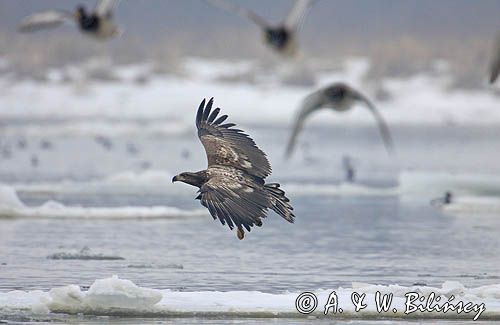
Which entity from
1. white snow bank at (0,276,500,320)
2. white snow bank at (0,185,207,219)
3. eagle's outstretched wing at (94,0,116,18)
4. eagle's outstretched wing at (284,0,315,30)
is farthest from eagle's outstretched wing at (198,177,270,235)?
white snow bank at (0,185,207,219)

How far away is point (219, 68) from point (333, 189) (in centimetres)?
3608

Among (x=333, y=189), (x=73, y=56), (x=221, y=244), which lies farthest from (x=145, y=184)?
(x=73, y=56)

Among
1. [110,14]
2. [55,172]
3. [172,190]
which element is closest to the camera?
[110,14]

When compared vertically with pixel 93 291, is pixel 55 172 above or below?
above

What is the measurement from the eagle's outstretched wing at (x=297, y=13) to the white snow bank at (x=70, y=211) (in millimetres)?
2491

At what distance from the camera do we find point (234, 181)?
29.8 ft

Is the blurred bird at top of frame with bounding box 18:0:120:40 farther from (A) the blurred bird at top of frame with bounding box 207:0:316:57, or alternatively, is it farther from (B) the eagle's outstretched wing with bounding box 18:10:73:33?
(A) the blurred bird at top of frame with bounding box 207:0:316:57

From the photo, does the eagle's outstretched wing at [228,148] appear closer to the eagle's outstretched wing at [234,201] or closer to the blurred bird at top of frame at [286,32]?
the eagle's outstretched wing at [234,201]

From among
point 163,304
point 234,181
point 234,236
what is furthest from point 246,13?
point 163,304

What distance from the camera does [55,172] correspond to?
69.5ft

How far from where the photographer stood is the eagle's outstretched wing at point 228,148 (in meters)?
9.41

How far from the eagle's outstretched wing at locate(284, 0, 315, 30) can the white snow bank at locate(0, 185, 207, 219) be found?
2491mm

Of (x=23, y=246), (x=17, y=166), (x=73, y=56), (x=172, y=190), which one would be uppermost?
(x=73, y=56)

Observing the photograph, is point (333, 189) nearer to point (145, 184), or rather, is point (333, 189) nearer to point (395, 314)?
point (145, 184)
